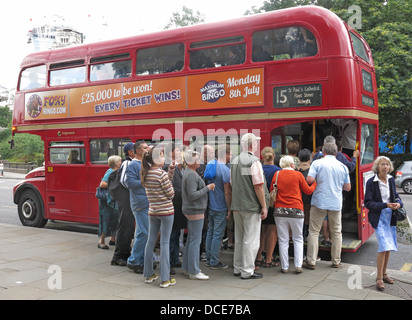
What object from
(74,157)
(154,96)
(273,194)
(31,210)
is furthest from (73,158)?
(273,194)

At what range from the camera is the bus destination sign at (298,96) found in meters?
6.78

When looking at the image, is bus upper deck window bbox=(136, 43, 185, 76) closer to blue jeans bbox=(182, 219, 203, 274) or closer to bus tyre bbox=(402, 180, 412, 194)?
blue jeans bbox=(182, 219, 203, 274)

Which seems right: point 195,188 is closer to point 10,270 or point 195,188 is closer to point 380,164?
point 380,164

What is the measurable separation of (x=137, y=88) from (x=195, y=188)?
146 inches

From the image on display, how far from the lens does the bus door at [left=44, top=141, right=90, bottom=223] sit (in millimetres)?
9648

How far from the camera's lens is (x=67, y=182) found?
9898mm

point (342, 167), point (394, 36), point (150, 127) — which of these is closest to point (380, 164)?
point (342, 167)

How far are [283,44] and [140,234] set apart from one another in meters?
3.80

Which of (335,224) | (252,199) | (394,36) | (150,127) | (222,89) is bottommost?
(335,224)

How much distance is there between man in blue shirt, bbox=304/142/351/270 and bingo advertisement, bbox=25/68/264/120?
5.15 ft

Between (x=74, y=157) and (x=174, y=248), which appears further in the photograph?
(x=74, y=157)

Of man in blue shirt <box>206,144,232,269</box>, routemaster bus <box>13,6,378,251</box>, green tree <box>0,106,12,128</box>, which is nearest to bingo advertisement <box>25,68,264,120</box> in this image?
routemaster bus <box>13,6,378,251</box>

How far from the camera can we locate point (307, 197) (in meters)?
6.88

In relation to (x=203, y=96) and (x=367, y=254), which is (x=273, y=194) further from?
(x=367, y=254)
